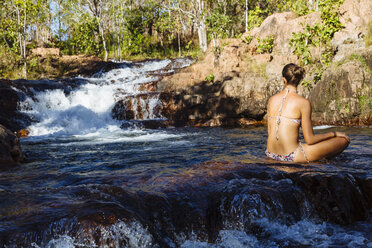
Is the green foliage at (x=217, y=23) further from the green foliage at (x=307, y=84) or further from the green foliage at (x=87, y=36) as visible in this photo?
the green foliage at (x=87, y=36)

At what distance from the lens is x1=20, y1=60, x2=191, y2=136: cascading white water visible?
12.7 meters

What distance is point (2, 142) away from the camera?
5.34 m

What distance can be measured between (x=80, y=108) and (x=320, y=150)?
1265 centimetres

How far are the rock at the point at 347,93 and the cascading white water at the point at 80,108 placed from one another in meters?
7.41

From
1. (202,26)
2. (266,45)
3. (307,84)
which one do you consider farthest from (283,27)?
(202,26)

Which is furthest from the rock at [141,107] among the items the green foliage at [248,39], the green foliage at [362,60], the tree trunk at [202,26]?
the tree trunk at [202,26]

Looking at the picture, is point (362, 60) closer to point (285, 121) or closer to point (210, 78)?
point (210, 78)

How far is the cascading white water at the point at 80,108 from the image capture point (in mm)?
12703

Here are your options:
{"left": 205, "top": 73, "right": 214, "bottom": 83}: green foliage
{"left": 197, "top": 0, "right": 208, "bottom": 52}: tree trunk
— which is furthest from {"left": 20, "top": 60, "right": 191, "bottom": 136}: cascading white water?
{"left": 197, "top": 0, "right": 208, "bottom": 52}: tree trunk

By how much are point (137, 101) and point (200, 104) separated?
3.13m

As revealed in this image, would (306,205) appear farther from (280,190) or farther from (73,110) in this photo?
(73,110)

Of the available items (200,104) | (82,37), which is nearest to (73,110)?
(200,104)

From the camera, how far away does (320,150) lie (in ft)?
14.3

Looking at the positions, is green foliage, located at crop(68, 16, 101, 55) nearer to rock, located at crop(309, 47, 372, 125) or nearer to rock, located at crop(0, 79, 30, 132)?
rock, located at crop(0, 79, 30, 132)
